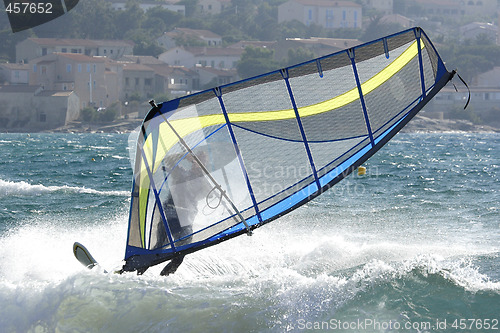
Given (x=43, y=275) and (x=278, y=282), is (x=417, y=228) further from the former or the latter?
(x=43, y=275)

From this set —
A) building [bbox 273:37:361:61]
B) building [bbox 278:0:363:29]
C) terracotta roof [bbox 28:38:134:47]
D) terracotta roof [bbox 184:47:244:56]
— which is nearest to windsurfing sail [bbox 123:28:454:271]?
terracotta roof [bbox 28:38:134:47]

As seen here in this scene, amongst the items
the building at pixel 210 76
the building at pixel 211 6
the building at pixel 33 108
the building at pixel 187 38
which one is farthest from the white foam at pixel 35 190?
the building at pixel 211 6

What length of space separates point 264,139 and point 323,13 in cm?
11809

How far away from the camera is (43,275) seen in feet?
29.1

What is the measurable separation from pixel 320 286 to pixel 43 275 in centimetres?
364

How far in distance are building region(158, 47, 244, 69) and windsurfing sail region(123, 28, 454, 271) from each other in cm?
7853

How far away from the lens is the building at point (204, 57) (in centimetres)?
8688

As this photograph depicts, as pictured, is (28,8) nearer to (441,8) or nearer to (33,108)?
(33,108)

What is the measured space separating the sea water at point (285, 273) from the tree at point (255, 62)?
210 feet

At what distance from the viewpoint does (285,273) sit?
295 inches

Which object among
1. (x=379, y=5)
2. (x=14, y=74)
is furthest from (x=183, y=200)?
(x=379, y=5)

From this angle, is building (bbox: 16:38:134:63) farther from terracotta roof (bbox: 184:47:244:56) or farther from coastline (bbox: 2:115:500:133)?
coastline (bbox: 2:115:500:133)

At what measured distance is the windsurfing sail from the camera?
300 inches

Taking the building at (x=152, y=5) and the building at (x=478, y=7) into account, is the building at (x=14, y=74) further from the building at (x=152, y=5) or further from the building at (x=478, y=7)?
the building at (x=478, y=7)
